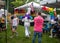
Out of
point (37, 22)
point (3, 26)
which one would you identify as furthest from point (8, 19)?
point (37, 22)

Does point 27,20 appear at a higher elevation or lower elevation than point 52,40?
higher

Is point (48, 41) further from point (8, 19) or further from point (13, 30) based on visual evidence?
point (8, 19)

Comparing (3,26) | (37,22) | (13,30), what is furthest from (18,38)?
(37,22)

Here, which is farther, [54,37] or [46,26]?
[46,26]

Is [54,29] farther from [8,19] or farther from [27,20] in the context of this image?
[8,19]

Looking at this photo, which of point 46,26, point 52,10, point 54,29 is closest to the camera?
point 54,29

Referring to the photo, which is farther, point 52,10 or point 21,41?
point 52,10

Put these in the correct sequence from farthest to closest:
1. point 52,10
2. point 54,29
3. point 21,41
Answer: point 52,10 → point 54,29 → point 21,41

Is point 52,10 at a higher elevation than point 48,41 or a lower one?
higher

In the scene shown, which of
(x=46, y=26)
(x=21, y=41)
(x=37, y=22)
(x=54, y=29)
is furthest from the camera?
(x=46, y=26)

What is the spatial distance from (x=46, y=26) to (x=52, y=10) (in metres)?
2.72

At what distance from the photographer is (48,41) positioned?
14.4 m

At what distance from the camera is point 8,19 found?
1681 centimetres

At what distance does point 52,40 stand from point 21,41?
74.0 inches
